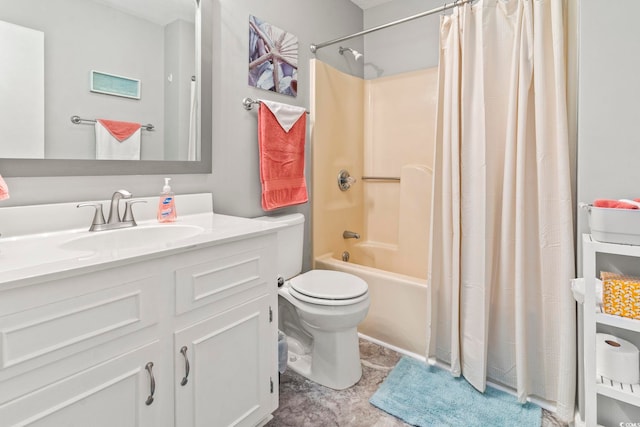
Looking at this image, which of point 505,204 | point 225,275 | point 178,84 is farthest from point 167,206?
point 505,204

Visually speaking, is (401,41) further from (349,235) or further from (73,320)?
(73,320)

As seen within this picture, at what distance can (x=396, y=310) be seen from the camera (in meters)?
2.07

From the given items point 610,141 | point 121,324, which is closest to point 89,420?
point 121,324

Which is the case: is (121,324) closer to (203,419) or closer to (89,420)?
(89,420)

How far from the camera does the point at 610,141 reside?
4.11 ft

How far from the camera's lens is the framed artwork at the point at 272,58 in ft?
6.09

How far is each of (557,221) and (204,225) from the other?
1.53m

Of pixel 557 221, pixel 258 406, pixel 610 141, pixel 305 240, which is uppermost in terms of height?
pixel 610 141

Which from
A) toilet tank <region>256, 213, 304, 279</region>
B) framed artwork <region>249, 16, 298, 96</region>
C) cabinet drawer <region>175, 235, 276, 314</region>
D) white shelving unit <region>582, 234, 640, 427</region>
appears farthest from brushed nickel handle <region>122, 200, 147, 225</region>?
white shelving unit <region>582, 234, 640, 427</region>

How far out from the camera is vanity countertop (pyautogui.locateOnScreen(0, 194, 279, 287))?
30.1 inches

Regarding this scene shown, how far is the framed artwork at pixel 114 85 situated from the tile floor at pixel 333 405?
5.01 ft

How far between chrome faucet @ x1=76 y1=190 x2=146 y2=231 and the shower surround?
1.22 metres

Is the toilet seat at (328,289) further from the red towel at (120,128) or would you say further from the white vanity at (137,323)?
the red towel at (120,128)

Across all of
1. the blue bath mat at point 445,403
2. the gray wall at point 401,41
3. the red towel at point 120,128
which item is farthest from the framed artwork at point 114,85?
the gray wall at point 401,41
